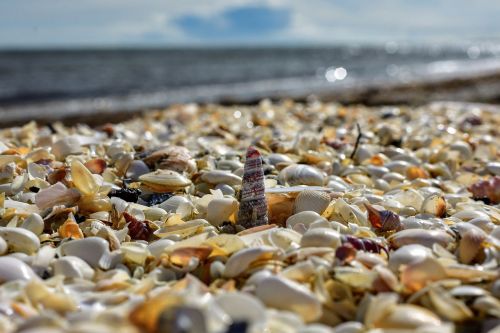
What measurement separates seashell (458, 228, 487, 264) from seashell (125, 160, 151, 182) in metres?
1.38

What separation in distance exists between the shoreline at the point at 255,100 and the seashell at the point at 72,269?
6.30m

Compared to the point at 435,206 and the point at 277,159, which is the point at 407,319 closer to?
the point at 435,206

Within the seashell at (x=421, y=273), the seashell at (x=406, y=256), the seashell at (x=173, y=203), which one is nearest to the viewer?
the seashell at (x=421, y=273)

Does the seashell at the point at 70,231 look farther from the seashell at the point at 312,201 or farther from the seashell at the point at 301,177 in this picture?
the seashell at the point at 301,177

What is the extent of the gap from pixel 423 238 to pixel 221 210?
0.66 m

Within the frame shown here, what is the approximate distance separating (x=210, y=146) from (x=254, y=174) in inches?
45.7

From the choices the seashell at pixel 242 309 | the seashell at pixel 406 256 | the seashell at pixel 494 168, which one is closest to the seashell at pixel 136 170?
the seashell at pixel 406 256

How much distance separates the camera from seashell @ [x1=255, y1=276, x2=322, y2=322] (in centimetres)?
122

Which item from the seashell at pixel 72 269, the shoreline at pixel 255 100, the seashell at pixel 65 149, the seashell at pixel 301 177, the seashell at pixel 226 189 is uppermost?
the seashell at pixel 65 149

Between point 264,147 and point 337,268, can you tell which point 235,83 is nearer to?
point 264,147

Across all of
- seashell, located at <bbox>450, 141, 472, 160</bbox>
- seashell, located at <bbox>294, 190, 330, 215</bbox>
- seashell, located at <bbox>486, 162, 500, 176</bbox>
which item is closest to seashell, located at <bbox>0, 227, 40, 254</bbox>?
seashell, located at <bbox>294, 190, 330, 215</bbox>

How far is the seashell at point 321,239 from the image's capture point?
1.54 m

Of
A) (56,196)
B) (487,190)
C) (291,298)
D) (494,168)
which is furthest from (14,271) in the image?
(494,168)

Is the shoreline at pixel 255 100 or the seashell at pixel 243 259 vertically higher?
the seashell at pixel 243 259
